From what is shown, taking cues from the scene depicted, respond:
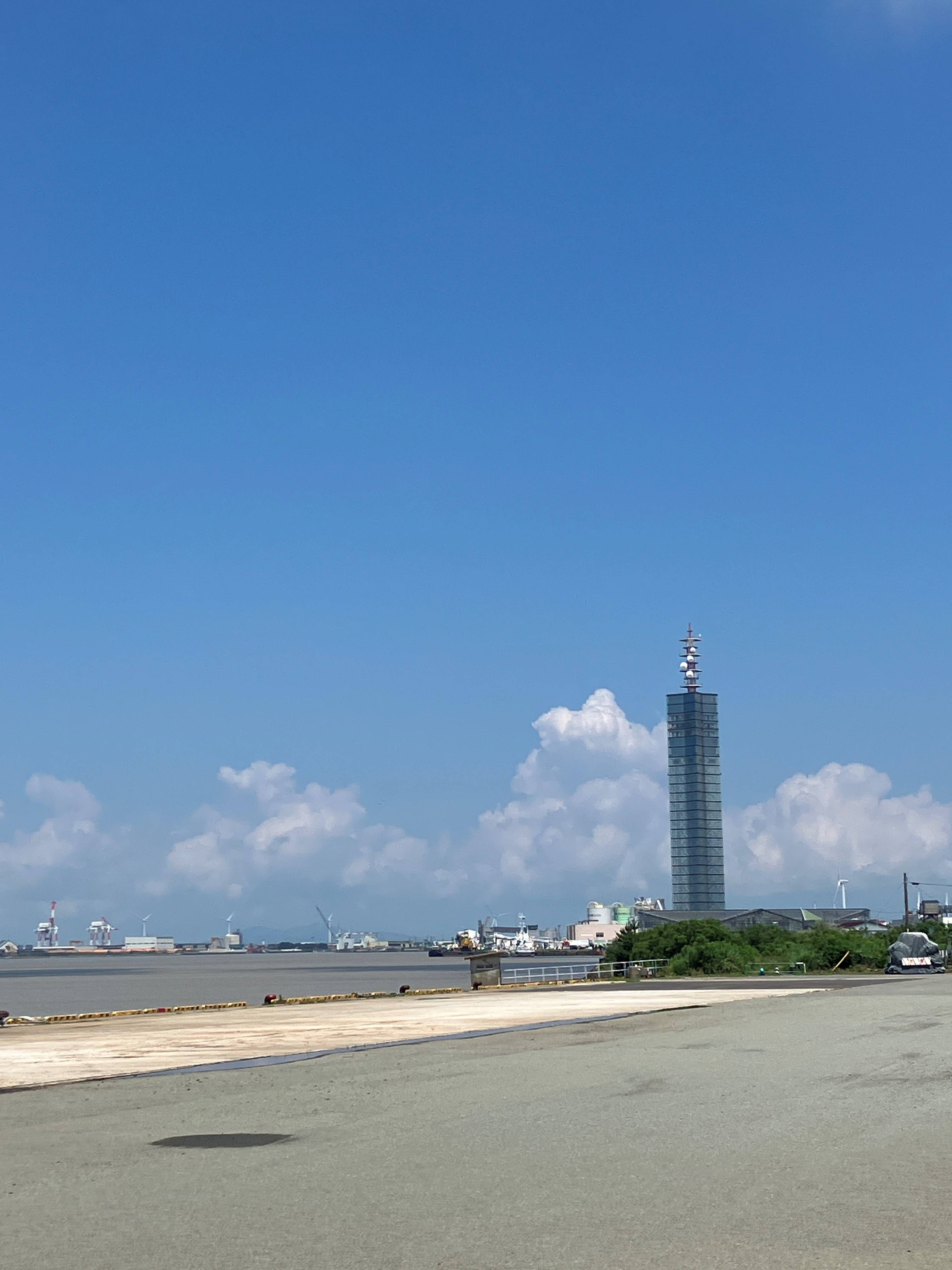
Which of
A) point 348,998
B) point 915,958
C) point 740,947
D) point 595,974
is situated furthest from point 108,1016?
point 740,947

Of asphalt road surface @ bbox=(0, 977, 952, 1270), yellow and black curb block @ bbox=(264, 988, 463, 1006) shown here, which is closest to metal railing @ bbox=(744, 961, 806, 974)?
yellow and black curb block @ bbox=(264, 988, 463, 1006)

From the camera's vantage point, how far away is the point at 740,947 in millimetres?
89312

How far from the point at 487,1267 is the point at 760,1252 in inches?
69.4

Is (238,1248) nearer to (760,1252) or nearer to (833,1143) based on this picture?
(760,1252)

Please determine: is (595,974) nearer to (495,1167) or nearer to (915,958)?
(915,958)

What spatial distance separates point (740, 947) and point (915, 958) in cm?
1399

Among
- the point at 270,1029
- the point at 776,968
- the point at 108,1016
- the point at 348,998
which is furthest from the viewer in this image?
the point at 776,968

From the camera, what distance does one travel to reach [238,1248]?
892cm

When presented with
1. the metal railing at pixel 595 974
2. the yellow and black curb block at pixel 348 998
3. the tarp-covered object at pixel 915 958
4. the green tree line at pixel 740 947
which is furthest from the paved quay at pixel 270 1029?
the green tree line at pixel 740 947

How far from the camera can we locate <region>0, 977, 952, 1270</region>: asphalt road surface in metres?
8.92

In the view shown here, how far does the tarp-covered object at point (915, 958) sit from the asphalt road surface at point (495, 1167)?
58.8m

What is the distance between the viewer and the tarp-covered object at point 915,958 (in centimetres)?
7750

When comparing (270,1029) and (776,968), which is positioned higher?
(270,1029)

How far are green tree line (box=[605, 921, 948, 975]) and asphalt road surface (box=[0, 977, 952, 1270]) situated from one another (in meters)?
60.3
